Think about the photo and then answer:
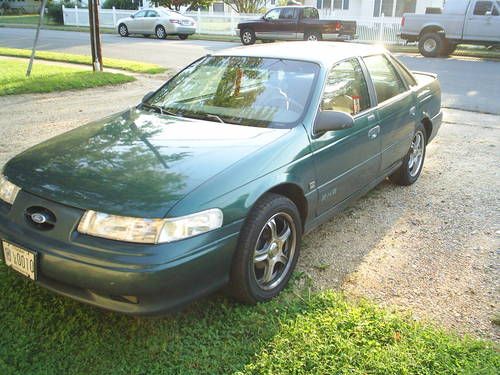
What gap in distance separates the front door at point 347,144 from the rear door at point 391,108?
176 millimetres

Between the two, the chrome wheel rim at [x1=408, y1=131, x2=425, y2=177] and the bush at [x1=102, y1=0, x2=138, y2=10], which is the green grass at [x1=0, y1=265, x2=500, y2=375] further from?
the bush at [x1=102, y1=0, x2=138, y2=10]

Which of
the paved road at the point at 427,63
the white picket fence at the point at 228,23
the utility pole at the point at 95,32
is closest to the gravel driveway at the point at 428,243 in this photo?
the paved road at the point at 427,63

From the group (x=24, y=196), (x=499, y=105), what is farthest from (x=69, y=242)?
(x=499, y=105)

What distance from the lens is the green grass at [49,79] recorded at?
1002 centimetres

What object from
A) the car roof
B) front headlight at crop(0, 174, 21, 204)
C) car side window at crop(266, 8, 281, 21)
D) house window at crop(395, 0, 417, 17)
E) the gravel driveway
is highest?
house window at crop(395, 0, 417, 17)

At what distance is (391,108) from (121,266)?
3.09 m

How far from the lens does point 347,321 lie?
2990 millimetres

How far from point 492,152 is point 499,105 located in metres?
3.61

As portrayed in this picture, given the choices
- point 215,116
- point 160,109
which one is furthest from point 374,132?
point 160,109

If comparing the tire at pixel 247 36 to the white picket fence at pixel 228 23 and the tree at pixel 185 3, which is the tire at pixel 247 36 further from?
the tree at pixel 185 3

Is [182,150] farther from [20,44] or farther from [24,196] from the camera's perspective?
[20,44]

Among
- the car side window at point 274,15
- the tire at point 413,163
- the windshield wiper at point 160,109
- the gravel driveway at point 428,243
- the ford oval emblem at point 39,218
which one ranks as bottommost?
the gravel driveway at point 428,243

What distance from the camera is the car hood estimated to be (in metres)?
2.64

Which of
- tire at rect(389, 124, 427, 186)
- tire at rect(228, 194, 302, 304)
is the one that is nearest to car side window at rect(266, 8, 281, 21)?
tire at rect(389, 124, 427, 186)
